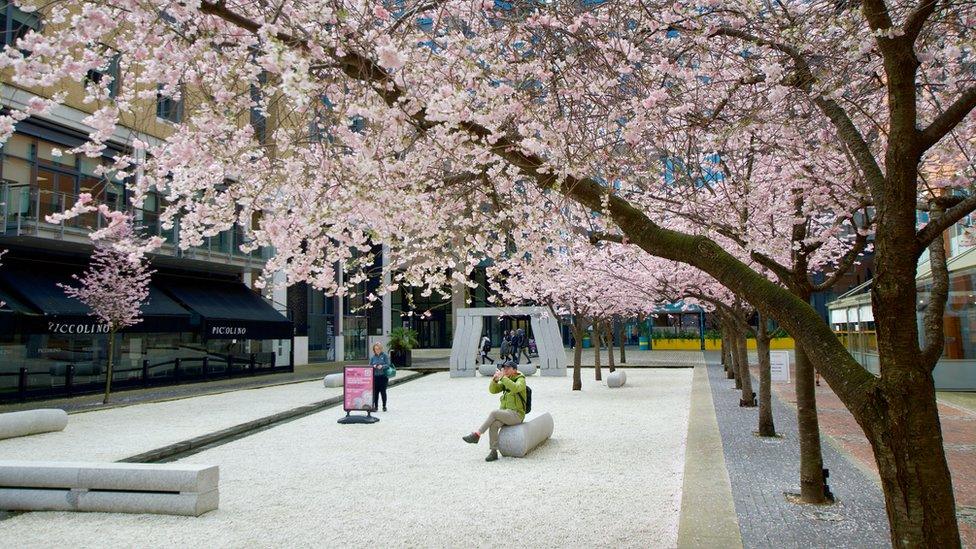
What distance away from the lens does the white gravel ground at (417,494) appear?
6.78m

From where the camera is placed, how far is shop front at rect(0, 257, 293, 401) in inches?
734

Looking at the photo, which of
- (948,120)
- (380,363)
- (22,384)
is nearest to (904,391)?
(948,120)

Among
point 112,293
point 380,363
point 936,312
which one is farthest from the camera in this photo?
point 112,293

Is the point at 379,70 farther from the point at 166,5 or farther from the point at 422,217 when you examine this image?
the point at 422,217

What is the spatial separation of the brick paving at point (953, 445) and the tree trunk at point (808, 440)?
1.33 m

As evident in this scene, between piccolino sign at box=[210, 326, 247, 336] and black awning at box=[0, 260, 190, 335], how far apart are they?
2441 millimetres

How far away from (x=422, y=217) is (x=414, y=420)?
9280mm

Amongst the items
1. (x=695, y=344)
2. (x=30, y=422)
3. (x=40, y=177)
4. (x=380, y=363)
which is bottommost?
(x=30, y=422)

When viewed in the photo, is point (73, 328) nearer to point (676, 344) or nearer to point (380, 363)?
point (380, 363)

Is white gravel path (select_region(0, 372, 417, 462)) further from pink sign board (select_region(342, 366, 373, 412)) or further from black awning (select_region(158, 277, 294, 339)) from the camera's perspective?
black awning (select_region(158, 277, 294, 339))

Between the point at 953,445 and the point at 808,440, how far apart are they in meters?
4.94

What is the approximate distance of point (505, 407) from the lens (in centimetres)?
1127

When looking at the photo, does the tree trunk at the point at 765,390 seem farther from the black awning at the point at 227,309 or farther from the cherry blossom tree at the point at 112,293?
the black awning at the point at 227,309

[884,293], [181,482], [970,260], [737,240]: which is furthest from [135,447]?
[970,260]
